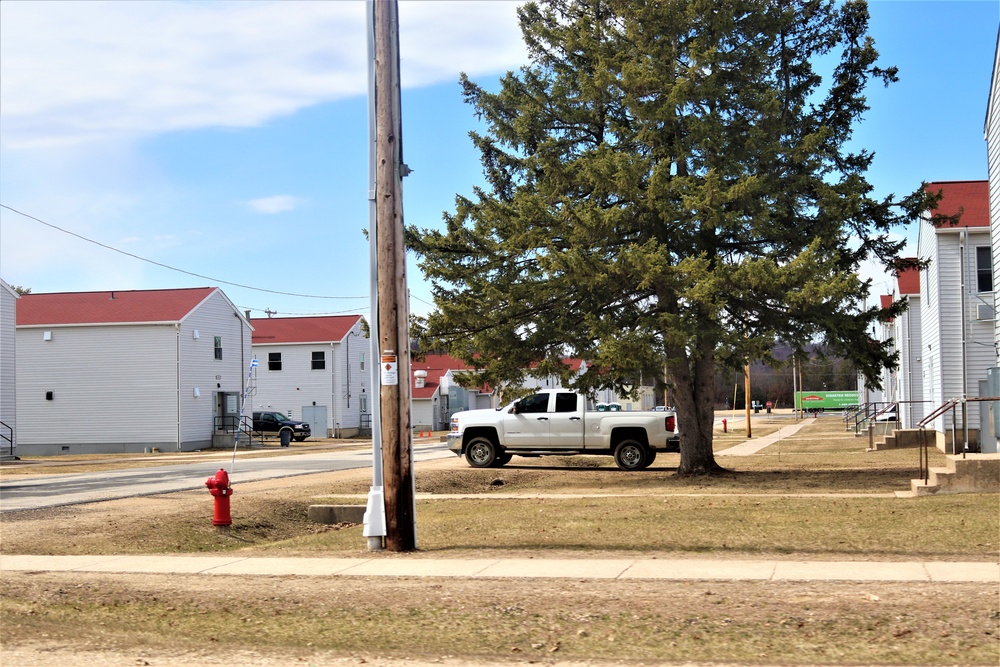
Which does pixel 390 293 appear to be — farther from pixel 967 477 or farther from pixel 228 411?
pixel 228 411

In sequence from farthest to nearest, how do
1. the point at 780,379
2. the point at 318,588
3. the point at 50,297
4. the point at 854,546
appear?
the point at 780,379, the point at 50,297, the point at 854,546, the point at 318,588

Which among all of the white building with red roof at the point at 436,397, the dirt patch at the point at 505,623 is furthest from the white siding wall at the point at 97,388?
the dirt patch at the point at 505,623

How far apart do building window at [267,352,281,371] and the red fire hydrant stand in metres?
49.1

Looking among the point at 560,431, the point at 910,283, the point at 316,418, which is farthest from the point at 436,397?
the point at 560,431

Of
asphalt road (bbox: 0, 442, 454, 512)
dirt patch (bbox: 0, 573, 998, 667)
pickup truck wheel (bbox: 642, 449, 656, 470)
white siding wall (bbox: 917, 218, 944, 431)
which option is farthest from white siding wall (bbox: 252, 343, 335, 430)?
dirt patch (bbox: 0, 573, 998, 667)

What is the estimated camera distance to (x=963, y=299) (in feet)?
97.8

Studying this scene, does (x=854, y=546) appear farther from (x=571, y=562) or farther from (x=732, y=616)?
(x=732, y=616)

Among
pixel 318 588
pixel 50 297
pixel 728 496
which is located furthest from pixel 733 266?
pixel 50 297

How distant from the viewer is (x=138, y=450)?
48188mm

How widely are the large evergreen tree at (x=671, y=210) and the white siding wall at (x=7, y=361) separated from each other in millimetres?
25459

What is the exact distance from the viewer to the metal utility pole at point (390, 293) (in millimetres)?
11852

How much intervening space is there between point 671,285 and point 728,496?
4.21m

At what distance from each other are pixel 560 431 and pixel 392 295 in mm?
14496

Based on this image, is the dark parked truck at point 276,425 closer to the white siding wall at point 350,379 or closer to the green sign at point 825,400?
the white siding wall at point 350,379
